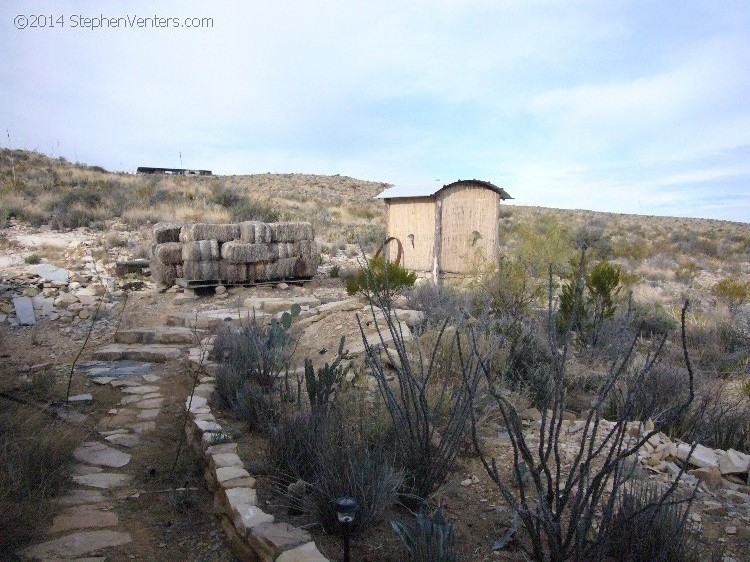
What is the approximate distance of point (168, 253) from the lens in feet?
34.1

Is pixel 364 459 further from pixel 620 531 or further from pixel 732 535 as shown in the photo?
pixel 732 535

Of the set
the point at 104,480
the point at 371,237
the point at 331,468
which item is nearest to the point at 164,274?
the point at 104,480

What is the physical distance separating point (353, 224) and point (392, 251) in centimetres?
1043

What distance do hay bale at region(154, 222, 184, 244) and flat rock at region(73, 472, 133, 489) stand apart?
7.70 meters

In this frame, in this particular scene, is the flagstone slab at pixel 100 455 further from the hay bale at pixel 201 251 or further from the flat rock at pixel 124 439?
the hay bale at pixel 201 251

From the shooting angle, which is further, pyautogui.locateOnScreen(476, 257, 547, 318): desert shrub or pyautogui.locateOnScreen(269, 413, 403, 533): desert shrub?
pyautogui.locateOnScreen(476, 257, 547, 318): desert shrub

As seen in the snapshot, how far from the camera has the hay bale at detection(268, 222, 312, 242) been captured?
1105cm

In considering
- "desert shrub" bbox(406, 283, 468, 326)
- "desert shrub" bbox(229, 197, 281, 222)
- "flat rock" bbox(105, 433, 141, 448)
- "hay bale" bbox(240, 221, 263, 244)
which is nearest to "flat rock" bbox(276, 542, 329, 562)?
"flat rock" bbox(105, 433, 141, 448)

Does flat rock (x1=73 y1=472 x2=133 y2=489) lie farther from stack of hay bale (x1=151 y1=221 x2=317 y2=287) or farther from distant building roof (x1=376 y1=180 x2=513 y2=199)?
distant building roof (x1=376 y1=180 x2=513 y2=199)

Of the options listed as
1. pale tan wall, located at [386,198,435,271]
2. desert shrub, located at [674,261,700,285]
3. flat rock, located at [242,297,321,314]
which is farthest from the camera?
desert shrub, located at [674,261,700,285]

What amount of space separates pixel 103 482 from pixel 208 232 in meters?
7.42

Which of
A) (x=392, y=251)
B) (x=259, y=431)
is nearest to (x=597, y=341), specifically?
(x=259, y=431)

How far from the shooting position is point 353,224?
2427 cm

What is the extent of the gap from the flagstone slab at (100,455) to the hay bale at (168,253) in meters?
6.71
